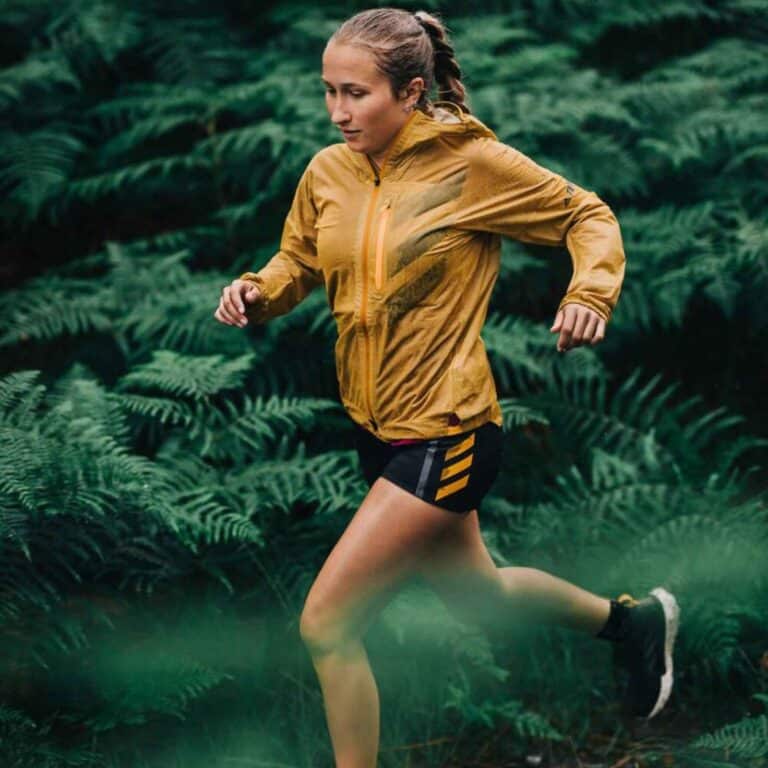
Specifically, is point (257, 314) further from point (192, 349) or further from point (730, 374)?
point (730, 374)

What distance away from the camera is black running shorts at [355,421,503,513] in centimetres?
296

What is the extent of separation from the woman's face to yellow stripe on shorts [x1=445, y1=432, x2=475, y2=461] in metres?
0.84

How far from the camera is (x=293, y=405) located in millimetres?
4133

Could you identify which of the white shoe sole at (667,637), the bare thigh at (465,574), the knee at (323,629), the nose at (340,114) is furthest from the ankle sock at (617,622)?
the nose at (340,114)

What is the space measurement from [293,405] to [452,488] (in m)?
1.28

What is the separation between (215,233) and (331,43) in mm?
2713

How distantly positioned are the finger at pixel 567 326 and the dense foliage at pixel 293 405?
134cm

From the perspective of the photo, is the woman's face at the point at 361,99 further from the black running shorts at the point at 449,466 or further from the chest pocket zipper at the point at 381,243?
the black running shorts at the point at 449,466

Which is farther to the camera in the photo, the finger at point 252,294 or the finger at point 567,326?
the finger at point 252,294

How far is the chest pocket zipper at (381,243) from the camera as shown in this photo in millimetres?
2945

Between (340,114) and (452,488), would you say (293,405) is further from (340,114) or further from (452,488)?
(340,114)

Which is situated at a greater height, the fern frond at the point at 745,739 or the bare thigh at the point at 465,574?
the bare thigh at the point at 465,574

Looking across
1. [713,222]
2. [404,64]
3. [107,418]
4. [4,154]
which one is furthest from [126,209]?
[404,64]

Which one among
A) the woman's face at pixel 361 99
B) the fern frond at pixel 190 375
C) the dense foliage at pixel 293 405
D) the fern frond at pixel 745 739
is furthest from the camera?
the fern frond at pixel 190 375
